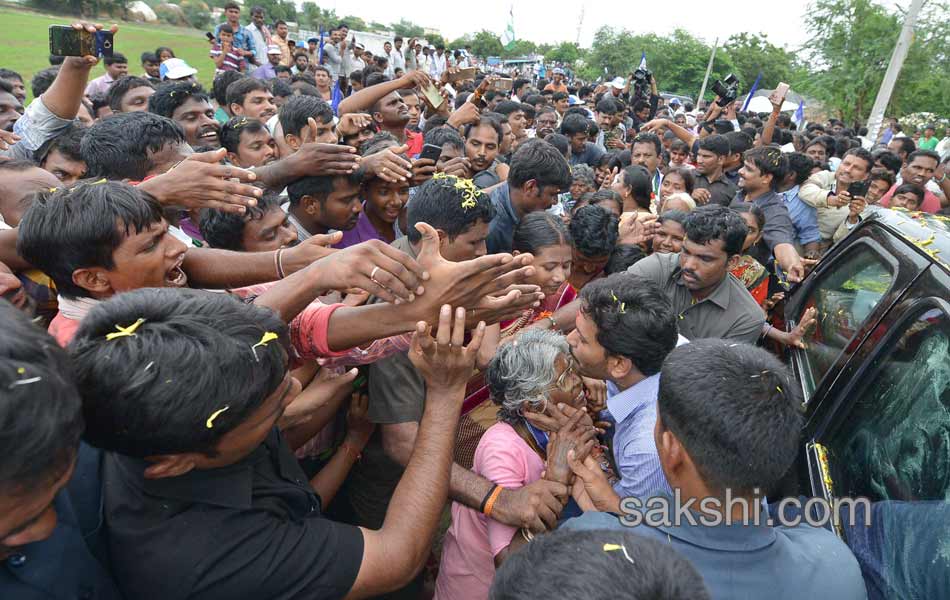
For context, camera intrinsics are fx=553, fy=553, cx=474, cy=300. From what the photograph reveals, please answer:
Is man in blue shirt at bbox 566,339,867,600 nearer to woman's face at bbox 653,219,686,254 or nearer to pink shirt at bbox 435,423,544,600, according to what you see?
pink shirt at bbox 435,423,544,600

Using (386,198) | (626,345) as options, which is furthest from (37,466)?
(386,198)

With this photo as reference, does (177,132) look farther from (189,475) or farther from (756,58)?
(756,58)

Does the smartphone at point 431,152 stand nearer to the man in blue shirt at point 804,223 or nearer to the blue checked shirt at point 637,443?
the blue checked shirt at point 637,443

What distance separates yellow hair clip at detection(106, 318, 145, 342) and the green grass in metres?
17.9

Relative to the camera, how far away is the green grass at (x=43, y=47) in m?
18.1

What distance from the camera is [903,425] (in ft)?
6.14

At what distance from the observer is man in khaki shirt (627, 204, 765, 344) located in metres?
3.15

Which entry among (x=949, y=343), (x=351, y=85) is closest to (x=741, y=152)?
(x=949, y=343)

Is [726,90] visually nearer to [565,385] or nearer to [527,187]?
[527,187]

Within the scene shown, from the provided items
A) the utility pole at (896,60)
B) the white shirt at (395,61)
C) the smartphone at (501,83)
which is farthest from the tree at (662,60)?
the smartphone at (501,83)

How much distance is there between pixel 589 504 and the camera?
6.04 ft

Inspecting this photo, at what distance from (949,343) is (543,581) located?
5.30ft

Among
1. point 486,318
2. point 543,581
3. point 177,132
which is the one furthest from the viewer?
point 177,132

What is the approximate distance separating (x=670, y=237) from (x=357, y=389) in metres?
2.69
